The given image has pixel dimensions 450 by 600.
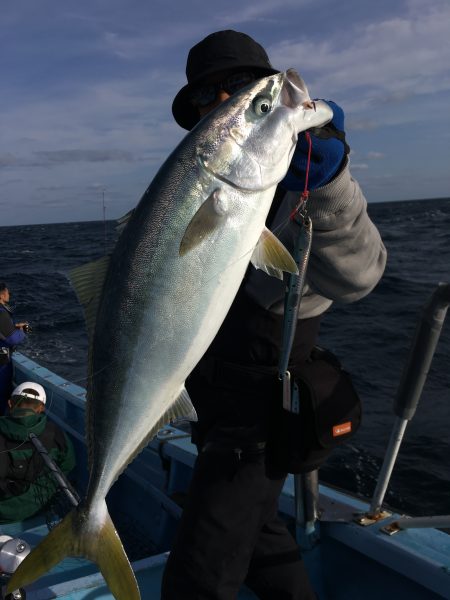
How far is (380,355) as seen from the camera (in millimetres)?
12383

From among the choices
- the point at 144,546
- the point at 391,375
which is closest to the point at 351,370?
the point at 391,375

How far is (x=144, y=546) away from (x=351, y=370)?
23.9ft

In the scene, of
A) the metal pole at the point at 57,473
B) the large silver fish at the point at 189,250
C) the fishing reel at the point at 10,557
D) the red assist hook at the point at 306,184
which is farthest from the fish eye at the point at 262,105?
the fishing reel at the point at 10,557

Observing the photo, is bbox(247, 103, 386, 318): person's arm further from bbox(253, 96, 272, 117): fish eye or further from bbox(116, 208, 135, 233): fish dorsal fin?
bbox(116, 208, 135, 233): fish dorsal fin

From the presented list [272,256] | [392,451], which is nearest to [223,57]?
[272,256]

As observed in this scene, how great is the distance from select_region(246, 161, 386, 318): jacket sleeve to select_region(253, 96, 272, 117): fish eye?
36 cm

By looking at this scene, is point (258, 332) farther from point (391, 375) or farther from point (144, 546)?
point (391, 375)

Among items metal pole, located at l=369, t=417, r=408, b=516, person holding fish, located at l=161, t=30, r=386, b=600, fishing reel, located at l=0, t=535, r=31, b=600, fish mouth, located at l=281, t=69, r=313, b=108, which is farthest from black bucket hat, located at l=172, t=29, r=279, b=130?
fishing reel, located at l=0, t=535, r=31, b=600

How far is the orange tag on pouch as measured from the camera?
265cm

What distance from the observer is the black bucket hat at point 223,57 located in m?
2.65

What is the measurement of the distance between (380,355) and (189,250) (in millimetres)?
11201

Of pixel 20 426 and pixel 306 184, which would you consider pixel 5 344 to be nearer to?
pixel 20 426

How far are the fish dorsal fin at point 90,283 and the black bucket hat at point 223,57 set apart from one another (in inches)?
46.1

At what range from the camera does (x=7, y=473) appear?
16.9 feet
